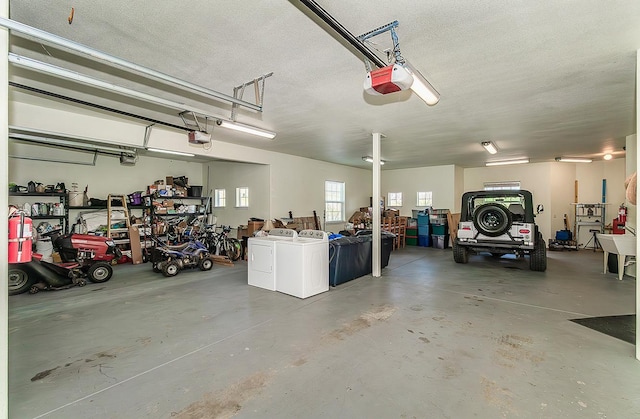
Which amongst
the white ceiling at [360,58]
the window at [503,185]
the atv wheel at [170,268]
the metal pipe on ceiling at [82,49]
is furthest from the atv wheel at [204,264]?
the window at [503,185]

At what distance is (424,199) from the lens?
11.2 m

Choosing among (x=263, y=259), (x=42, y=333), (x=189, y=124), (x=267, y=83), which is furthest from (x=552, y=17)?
(x=42, y=333)

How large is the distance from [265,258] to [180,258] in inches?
91.0

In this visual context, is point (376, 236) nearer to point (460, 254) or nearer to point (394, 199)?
point (460, 254)

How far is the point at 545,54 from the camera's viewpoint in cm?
295

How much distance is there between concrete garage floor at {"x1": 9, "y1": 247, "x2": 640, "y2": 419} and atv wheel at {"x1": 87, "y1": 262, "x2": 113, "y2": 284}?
0.55 m

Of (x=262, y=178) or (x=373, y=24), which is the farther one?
(x=262, y=178)

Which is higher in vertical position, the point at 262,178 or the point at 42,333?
the point at 262,178

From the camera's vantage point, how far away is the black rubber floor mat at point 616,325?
122 inches

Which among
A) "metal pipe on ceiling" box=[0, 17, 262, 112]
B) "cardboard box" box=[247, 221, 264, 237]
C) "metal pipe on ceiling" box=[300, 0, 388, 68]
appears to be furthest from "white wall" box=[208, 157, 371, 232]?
"metal pipe on ceiling" box=[300, 0, 388, 68]

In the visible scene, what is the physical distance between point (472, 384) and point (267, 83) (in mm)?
3767

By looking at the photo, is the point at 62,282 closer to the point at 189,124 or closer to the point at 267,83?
the point at 189,124

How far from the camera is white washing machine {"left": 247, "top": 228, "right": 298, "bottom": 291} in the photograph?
4777mm

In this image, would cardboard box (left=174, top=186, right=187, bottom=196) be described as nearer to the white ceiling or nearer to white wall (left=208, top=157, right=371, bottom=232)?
white wall (left=208, top=157, right=371, bottom=232)
